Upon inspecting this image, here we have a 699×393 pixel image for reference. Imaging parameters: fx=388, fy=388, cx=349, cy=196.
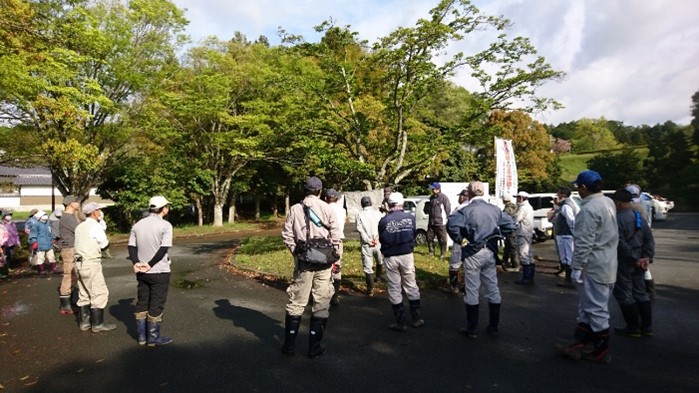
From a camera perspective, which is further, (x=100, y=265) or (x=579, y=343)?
(x=100, y=265)

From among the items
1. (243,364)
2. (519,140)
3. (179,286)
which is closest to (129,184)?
(179,286)

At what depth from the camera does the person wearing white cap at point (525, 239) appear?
802 cm

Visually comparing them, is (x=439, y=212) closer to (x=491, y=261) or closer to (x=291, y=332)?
(x=491, y=261)

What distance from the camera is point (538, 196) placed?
15828mm

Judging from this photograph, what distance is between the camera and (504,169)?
12.8m

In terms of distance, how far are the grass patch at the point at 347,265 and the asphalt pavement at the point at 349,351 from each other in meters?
0.64

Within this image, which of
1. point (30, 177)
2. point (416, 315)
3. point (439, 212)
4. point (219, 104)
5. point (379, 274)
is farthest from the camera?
point (30, 177)

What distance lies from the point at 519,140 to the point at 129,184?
2860 cm

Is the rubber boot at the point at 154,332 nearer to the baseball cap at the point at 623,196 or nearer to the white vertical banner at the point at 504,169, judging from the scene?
the baseball cap at the point at 623,196

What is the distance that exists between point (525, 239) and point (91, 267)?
7941 mm

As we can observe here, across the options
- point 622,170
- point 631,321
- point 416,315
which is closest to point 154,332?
point 416,315

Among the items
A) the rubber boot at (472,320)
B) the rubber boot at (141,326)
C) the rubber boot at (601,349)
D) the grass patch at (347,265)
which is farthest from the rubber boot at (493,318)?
the rubber boot at (141,326)

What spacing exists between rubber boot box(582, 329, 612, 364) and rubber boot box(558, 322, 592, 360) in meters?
0.09

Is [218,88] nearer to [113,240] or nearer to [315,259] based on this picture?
[113,240]
